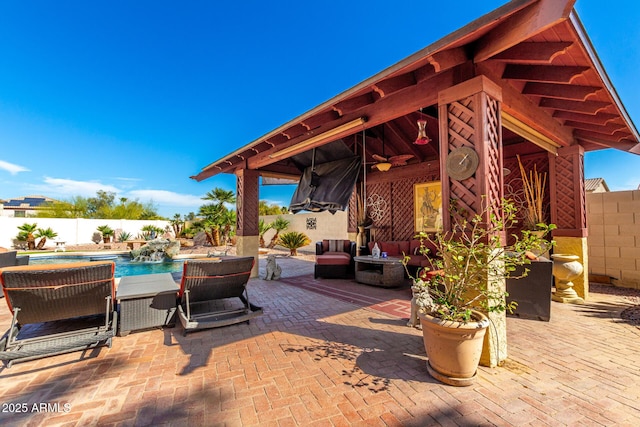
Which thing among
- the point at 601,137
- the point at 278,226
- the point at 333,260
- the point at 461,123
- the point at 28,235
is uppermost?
the point at 601,137

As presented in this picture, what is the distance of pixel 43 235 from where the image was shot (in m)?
14.9

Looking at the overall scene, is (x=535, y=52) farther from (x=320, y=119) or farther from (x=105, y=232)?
(x=105, y=232)

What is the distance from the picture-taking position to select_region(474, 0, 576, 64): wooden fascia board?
1832 mm

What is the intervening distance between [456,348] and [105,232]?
21.4 m

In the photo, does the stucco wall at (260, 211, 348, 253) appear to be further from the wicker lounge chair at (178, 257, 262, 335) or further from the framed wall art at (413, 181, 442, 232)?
the wicker lounge chair at (178, 257, 262, 335)

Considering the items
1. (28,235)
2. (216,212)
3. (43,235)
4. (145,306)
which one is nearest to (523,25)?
(145,306)

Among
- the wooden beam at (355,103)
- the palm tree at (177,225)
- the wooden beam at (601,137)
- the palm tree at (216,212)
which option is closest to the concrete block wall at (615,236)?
the wooden beam at (601,137)

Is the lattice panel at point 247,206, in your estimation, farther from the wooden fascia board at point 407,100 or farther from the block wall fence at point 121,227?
the block wall fence at point 121,227

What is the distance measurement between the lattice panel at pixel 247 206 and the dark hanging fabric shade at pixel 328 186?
1.09 m

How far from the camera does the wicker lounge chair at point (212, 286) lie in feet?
10.4

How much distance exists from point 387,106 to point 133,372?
14.1 ft

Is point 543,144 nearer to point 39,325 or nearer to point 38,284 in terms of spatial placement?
point 38,284

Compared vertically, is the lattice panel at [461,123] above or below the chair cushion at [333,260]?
above

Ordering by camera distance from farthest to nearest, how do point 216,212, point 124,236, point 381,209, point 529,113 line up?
1. point 124,236
2. point 216,212
3. point 381,209
4. point 529,113
